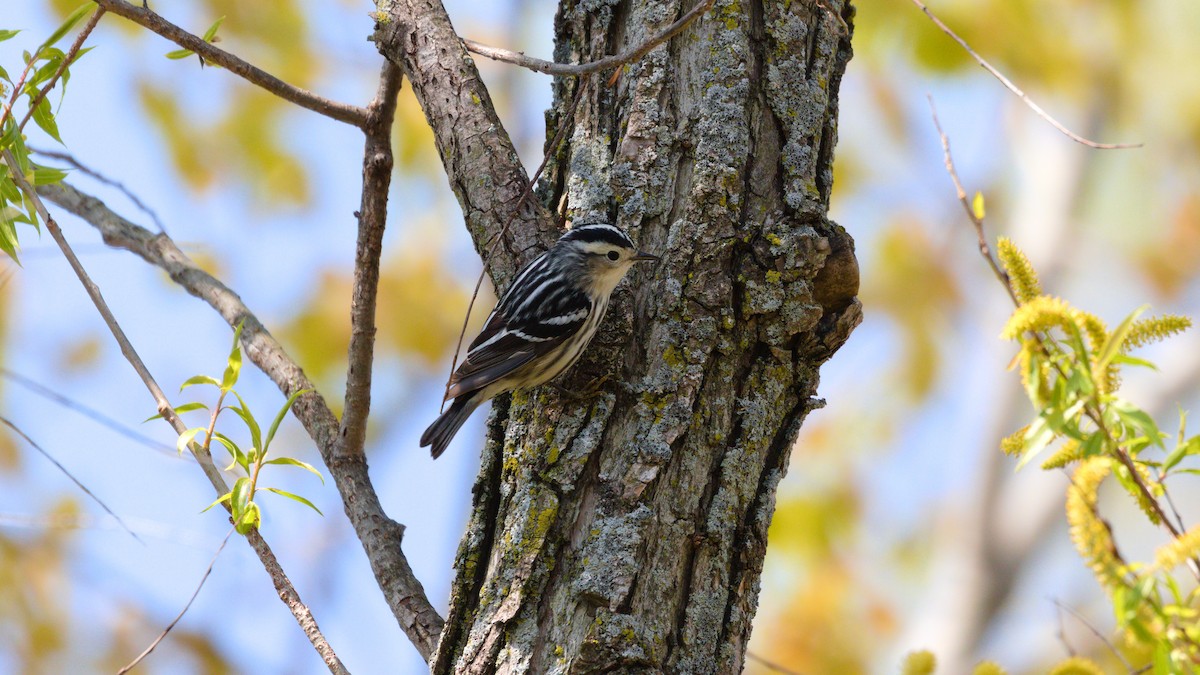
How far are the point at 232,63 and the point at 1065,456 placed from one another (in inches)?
91.5

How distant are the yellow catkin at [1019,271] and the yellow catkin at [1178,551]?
0.43 m

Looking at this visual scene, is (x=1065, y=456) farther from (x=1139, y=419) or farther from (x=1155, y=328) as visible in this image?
(x=1155, y=328)

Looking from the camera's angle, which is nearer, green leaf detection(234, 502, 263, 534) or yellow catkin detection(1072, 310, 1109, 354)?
yellow catkin detection(1072, 310, 1109, 354)

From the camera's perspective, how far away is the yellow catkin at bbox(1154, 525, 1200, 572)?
4.52 ft

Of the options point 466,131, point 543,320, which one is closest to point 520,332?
point 543,320

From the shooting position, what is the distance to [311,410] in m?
3.19

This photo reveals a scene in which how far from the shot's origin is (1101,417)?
1532mm

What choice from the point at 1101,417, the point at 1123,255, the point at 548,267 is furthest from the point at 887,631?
the point at 1101,417

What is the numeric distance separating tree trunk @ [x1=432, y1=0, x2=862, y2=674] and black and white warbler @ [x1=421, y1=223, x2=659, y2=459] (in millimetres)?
107

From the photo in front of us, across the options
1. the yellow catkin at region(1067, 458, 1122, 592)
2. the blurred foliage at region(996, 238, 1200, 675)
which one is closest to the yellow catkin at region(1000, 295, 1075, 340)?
the blurred foliage at region(996, 238, 1200, 675)

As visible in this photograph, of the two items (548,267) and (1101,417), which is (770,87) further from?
(1101,417)

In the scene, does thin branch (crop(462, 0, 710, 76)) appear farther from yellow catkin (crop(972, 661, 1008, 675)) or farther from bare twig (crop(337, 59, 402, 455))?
yellow catkin (crop(972, 661, 1008, 675))

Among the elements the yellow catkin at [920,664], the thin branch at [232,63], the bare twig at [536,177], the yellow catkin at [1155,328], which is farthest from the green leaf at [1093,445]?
the thin branch at [232,63]

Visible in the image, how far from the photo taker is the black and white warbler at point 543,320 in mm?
2928
